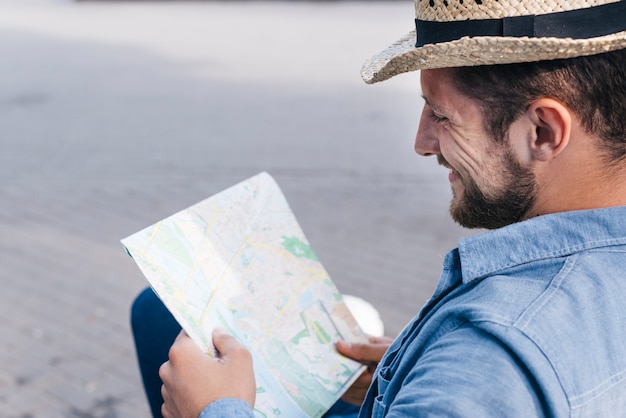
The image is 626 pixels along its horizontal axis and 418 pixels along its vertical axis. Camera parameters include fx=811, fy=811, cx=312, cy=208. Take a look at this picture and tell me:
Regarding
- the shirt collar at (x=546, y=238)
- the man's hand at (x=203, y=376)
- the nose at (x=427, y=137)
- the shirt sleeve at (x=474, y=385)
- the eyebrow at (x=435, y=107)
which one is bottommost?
the man's hand at (x=203, y=376)

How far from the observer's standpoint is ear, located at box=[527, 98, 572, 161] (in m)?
1.20

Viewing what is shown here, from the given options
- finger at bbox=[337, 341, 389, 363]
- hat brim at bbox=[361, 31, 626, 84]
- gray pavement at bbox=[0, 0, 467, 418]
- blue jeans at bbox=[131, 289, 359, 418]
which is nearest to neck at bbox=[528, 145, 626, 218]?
hat brim at bbox=[361, 31, 626, 84]

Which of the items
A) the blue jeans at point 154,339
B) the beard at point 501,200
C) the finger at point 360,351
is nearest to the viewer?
the beard at point 501,200

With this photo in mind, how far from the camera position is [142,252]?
56.1 inches

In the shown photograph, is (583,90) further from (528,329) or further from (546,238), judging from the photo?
(528,329)

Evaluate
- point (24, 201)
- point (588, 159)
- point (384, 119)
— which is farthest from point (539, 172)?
point (384, 119)

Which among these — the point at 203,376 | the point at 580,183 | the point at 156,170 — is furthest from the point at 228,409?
the point at 156,170

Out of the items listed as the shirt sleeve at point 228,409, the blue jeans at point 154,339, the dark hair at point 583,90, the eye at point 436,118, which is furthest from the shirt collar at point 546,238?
the blue jeans at point 154,339

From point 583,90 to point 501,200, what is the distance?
0.70 ft

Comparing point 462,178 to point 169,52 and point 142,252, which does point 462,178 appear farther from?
point 169,52

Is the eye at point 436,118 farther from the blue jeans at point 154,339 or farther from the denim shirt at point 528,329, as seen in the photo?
the blue jeans at point 154,339

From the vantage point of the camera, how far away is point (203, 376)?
1.41 meters

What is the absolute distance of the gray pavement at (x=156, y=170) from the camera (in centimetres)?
366

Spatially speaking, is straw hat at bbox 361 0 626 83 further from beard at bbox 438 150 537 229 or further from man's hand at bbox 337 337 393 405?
man's hand at bbox 337 337 393 405
